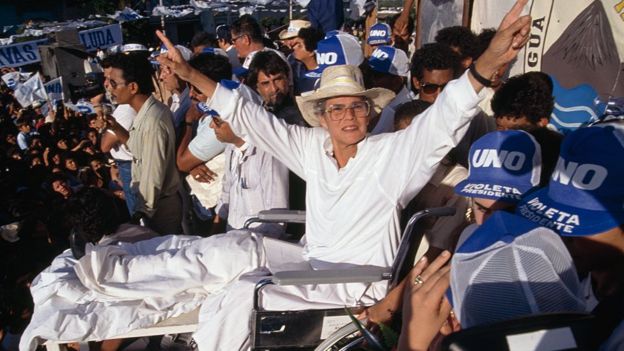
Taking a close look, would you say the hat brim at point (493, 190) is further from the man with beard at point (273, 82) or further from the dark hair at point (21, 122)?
the dark hair at point (21, 122)

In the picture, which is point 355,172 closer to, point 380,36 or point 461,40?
point 461,40

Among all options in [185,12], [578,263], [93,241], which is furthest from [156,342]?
[185,12]

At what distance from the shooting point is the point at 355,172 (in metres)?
2.48

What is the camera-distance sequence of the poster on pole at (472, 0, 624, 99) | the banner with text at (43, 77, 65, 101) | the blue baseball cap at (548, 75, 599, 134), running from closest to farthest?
the poster on pole at (472, 0, 624, 99), the blue baseball cap at (548, 75, 599, 134), the banner with text at (43, 77, 65, 101)

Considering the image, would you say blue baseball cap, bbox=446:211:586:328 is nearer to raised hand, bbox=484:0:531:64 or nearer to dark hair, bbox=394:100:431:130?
raised hand, bbox=484:0:531:64

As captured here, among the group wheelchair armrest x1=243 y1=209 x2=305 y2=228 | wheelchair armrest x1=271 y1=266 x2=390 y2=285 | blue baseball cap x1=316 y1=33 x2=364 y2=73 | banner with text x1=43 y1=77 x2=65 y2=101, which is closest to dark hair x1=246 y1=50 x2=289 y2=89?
blue baseball cap x1=316 y1=33 x2=364 y2=73

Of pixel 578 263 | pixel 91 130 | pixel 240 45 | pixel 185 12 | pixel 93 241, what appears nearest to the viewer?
pixel 578 263

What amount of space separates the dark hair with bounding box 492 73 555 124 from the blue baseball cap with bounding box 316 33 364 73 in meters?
1.50

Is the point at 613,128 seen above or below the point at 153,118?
above

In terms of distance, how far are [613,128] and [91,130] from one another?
702 centimetres

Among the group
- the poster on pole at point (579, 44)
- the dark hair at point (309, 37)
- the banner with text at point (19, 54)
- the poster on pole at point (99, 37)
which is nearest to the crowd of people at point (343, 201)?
the poster on pole at point (579, 44)

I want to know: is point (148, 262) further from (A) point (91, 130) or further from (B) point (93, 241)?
(A) point (91, 130)

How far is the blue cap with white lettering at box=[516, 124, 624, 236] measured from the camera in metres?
1.18

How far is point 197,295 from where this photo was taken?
2.72 metres
